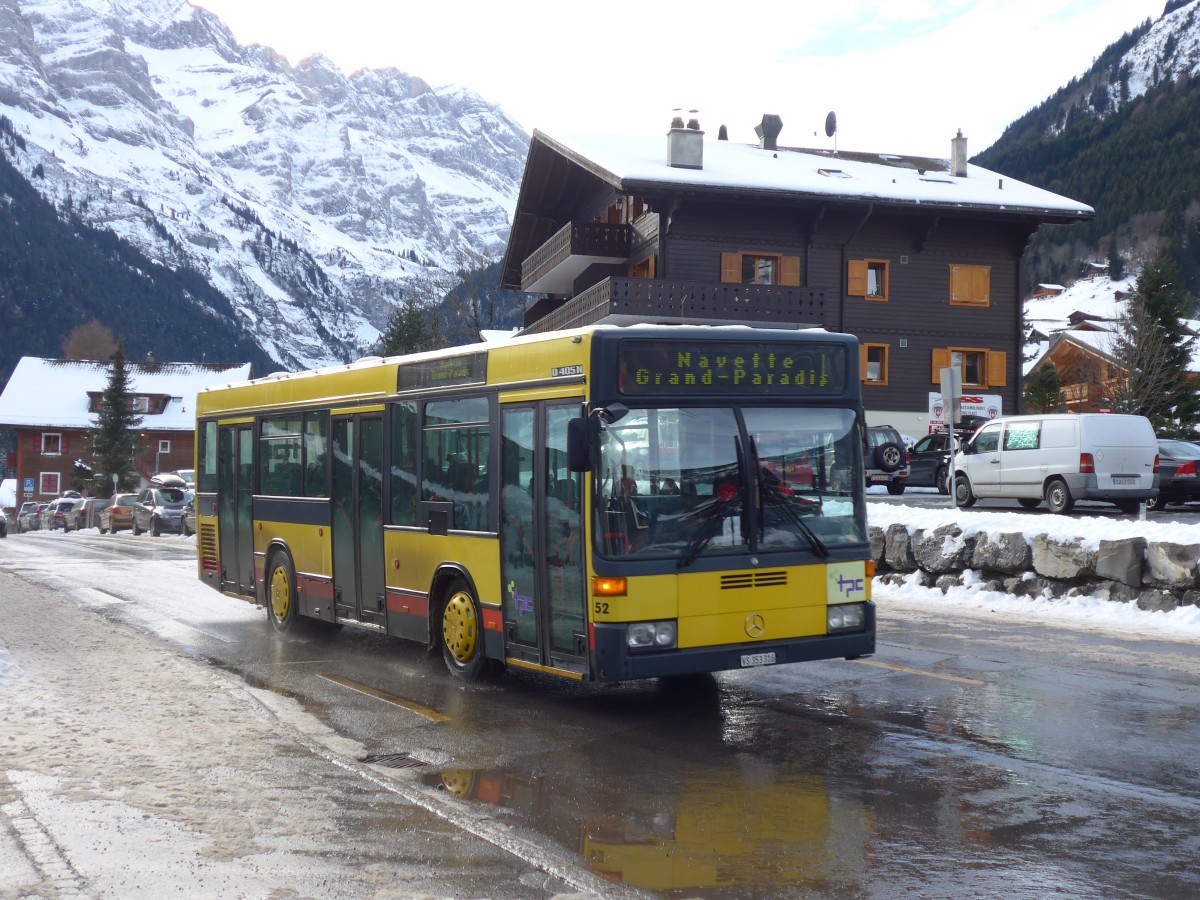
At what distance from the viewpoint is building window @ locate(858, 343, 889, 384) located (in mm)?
47344

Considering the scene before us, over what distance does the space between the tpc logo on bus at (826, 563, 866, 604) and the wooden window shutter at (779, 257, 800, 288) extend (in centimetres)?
3727

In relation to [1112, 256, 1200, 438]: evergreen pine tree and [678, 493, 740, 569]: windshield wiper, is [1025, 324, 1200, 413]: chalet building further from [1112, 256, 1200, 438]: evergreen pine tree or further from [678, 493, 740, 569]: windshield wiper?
[678, 493, 740, 569]: windshield wiper

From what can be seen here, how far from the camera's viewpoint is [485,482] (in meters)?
10.0

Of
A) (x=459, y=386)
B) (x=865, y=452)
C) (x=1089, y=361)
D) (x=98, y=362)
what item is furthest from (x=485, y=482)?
(x=98, y=362)

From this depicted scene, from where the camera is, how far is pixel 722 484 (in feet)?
28.6

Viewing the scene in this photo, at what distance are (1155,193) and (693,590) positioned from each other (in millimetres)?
156249

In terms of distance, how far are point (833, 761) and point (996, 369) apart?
141 feet

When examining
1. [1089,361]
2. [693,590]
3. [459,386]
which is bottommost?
[693,590]

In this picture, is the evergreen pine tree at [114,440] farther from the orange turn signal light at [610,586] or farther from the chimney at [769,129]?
the orange turn signal light at [610,586]

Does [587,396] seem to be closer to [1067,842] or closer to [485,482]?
[485,482]

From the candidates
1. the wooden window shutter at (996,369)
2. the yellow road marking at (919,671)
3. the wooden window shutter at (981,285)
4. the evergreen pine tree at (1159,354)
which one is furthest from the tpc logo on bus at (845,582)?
the evergreen pine tree at (1159,354)

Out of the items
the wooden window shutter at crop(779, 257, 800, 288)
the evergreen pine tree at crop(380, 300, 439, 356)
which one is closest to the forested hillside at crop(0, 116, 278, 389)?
the evergreen pine tree at crop(380, 300, 439, 356)

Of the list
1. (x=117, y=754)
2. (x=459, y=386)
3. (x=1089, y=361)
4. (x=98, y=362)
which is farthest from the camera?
(x=98, y=362)

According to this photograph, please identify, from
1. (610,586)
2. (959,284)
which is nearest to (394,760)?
(610,586)
